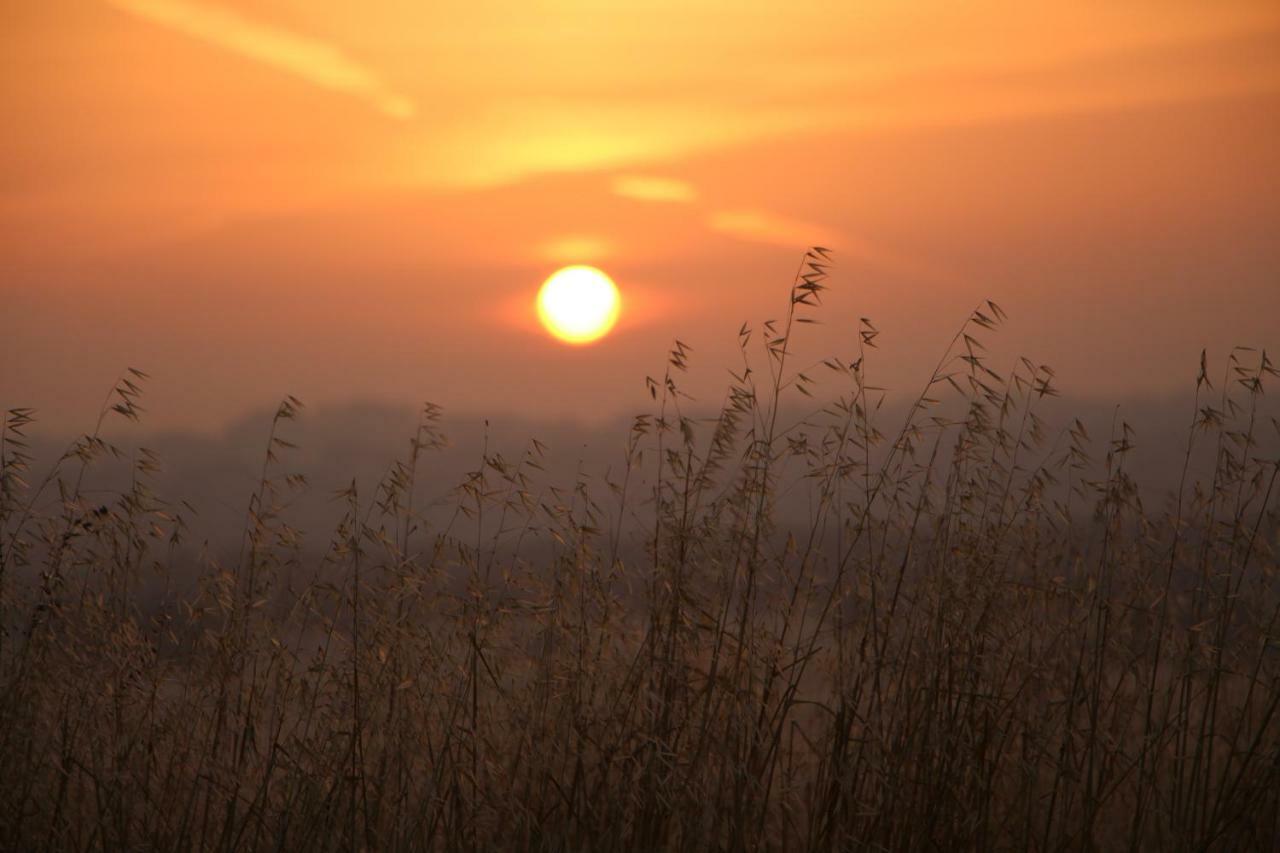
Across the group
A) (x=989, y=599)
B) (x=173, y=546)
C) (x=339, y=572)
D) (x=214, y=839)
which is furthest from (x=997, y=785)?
(x=173, y=546)

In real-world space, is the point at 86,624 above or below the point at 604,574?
below

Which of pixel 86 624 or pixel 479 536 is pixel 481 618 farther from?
pixel 86 624

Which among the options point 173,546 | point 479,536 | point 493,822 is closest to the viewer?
point 493,822

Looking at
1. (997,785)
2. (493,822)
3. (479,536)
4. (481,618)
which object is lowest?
(493,822)

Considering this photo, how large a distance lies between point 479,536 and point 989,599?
4.74 feet

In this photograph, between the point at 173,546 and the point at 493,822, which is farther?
the point at 173,546

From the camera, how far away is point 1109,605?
3.19m

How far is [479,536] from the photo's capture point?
10.2 ft

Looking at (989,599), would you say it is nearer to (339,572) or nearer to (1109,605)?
(1109,605)

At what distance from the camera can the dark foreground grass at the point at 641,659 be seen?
2.91 m

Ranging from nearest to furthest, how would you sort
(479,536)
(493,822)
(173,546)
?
(493,822), (479,536), (173,546)

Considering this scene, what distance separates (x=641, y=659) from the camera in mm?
2988

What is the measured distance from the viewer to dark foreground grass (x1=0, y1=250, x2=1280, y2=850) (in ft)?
9.53

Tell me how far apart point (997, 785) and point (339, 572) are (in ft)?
6.52
